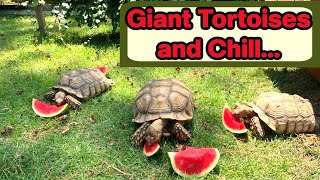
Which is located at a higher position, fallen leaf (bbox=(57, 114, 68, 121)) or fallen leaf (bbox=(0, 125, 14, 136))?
fallen leaf (bbox=(57, 114, 68, 121))

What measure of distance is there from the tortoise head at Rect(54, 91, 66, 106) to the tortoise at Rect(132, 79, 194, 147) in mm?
1098

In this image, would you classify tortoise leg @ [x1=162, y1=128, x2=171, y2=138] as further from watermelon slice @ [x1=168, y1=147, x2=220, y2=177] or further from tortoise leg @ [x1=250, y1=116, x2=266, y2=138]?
tortoise leg @ [x1=250, y1=116, x2=266, y2=138]

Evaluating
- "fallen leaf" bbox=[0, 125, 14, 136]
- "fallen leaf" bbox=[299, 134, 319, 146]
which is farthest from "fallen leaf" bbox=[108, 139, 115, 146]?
"fallen leaf" bbox=[299, 134, 319, 146]

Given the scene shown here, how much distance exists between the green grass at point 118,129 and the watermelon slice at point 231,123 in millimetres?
71

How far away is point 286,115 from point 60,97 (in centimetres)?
266

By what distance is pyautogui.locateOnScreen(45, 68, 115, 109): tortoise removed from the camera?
5.24 m

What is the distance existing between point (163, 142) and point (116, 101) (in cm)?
121

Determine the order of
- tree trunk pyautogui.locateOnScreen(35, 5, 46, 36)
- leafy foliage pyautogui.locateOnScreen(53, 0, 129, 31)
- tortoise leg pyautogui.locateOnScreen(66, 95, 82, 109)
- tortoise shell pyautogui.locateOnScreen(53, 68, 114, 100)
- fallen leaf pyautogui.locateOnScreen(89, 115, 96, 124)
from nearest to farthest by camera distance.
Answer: fallen leaf pyautogui.locateOnScreen(89, 115, 96, 124) → tortoise leg pyautogui.locateOnScreen(66, 95, 82, 109) → tortoise shell pyautogui.locateOnScreen(53, 68, 114, 100) → leafy foliage pyautogui.locateOnScreen(53, 0, 129, 31) → tree trunk pyautogui.locateOnScreen(35, 5, 46, 36)

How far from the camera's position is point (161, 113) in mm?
4352

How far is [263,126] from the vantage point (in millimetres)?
4590

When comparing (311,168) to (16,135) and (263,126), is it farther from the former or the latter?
(16,135)

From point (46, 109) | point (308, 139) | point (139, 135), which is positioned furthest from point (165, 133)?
point (46, 109)

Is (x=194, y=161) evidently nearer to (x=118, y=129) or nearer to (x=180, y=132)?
(x=180, y=132)

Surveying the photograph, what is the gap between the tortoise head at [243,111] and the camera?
471 cm
